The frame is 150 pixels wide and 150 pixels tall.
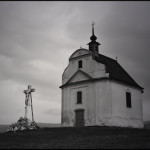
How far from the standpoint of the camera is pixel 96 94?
28500 mm

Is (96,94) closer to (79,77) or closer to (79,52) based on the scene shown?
(79,77)

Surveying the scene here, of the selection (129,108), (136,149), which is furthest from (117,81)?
(136,149)

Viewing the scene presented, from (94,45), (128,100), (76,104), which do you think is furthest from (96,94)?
(94,45)

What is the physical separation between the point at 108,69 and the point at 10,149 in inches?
677

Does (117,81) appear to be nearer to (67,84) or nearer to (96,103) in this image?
(96,103)

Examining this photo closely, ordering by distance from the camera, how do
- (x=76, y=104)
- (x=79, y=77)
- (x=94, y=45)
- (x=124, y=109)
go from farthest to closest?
Answer: (x=94, y=45) < (x=79, y=77) < (x=76, y=104) < (x=124, y=109)

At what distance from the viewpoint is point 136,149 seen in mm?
13422

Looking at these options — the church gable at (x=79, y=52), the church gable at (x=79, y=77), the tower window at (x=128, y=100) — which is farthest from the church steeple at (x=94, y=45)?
the tower window at (x=128, y=100)

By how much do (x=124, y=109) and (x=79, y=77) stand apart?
5.98 m

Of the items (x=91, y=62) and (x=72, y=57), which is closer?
(x=91, y=62)

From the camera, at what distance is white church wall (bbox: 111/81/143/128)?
92.1 feet

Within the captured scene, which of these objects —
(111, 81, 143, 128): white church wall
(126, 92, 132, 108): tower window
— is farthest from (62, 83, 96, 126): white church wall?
(126, 92, 132, 108): tower window

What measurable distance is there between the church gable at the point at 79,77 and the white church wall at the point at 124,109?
3.00 meters

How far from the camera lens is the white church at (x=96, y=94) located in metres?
28.0
